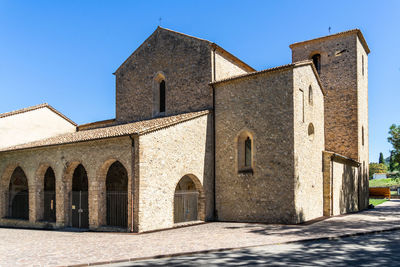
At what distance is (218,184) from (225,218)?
5.82 ft

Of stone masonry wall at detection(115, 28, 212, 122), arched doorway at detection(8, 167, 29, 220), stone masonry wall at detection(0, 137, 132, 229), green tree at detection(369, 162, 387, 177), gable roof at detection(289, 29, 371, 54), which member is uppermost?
gable roof at detection(289, 29, 371, 54)

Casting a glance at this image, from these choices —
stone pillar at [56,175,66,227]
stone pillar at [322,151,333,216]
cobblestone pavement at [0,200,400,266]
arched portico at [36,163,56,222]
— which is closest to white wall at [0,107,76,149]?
arched portico at [36,163,56,222]

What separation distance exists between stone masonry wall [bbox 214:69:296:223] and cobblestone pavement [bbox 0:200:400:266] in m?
1.28

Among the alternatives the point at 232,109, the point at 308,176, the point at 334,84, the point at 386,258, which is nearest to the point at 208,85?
the point at 232,109

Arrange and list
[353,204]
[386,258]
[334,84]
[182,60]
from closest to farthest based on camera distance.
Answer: [386,258] < [182,60] < [353,204] < [334,84]

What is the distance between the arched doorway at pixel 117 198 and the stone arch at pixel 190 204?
252 cm

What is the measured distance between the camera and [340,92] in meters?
23.8

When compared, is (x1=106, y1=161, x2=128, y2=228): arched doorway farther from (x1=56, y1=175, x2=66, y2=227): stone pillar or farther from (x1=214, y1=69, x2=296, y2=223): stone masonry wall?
(x1=214, y1=69, x2=296, y2=223): stone masonry wall

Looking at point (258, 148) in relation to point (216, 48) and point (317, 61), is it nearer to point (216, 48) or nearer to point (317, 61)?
point (216, 48)

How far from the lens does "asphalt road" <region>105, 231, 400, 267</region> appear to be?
Result: 823 cm

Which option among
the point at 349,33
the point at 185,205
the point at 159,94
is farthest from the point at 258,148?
the point at 349,33

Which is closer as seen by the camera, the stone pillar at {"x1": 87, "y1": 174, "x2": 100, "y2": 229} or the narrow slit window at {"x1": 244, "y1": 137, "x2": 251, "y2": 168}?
the stone pillar at {"x1": 87, "y1": 174, "x2": 100, "y2": 229}

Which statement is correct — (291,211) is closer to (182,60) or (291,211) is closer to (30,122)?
(182,60)

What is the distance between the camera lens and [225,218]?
56.0ft
